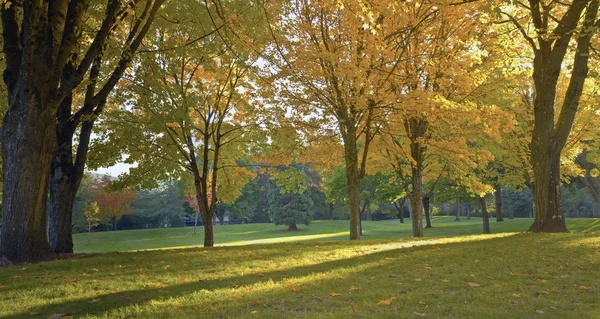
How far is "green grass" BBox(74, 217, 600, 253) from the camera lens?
103ft

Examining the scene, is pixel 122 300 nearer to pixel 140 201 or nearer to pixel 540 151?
pixel 540 151

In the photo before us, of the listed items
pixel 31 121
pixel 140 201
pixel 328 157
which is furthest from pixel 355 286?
pixel 140 201

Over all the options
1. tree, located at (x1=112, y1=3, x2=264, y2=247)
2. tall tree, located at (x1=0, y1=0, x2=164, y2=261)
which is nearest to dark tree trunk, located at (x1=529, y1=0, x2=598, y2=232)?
tree, located at (x1=112, y1=3, x2=264, y2=247)

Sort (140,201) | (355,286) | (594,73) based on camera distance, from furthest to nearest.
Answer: (140,201) → (594,73) → (355,286)

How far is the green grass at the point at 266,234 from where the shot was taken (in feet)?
103

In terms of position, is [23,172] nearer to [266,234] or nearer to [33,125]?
[33,125]

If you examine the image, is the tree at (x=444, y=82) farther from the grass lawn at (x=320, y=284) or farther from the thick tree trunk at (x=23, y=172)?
the thick tree trunk at (x=23, y=172)

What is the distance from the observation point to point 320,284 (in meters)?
5.64

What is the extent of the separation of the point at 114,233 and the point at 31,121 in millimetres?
38683

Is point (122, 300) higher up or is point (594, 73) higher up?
point (594, 73)

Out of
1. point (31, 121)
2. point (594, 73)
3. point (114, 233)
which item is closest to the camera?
point (31, 121)

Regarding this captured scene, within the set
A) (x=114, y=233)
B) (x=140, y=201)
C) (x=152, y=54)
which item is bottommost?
(x=114, y=233)

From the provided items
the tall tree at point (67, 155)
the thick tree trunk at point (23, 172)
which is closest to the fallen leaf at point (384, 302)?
the thick tree trunk at point (23, 172)

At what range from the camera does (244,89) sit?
16922 mm
